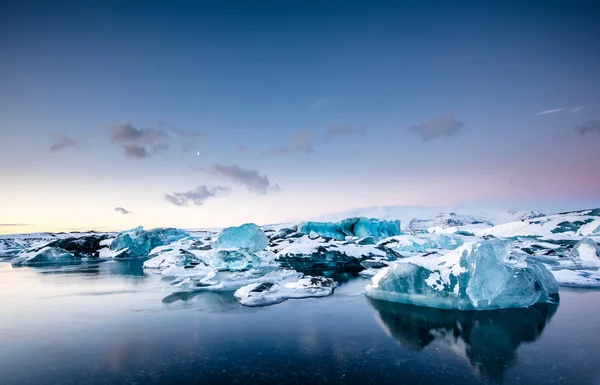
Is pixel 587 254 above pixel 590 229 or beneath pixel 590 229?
beneath

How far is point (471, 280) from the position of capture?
10672mm

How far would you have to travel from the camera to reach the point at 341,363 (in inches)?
259

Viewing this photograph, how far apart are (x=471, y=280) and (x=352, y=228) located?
117ft

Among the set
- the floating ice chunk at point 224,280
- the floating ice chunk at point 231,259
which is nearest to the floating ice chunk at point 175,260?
the floating ice chunk at point 224,280

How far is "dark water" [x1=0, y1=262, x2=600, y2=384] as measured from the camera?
6.02 m

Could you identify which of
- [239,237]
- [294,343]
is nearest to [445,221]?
[239,237]

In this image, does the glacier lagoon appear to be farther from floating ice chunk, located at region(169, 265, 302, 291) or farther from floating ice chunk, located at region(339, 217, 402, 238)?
floating ice chunk, located at region(339, 217, 402, 238)

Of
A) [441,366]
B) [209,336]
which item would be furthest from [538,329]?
[209,336]

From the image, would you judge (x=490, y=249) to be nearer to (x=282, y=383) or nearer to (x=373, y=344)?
(x=373, y=344)

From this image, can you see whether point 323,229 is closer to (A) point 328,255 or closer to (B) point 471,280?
(A) point 328,255

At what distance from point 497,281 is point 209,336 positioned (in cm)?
944

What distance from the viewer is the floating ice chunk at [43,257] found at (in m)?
32.2

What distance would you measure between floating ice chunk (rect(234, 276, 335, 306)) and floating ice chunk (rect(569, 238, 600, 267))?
19775 mm

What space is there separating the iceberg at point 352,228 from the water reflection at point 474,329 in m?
30.8
